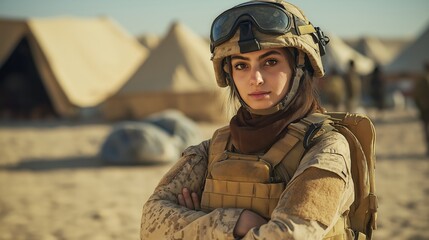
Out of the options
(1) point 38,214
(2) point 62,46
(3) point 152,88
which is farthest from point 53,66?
(1) point 38,214

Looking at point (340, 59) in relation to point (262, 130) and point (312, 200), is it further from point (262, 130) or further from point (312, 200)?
point (312, 200)

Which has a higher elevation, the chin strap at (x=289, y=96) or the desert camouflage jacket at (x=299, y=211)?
the chin strap at (x=289, y=96)

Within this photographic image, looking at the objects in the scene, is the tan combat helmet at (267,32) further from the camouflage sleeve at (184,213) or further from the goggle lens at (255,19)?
the camouflage sleeve at (184,213)

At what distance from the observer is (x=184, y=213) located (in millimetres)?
1796

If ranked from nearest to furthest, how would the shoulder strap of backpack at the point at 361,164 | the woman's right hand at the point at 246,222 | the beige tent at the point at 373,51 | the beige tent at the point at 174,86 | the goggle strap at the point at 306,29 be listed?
1. the woman's right hand at the point at 246,222
2. the shoulder strap of backpack at the point at 361,164
3. the goggle strap at the point at 306,29
4. the beige tent at the point at 174,86
5. the beige tent at the point at 373,51

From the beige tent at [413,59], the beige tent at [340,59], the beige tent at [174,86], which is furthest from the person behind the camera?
the beige tent at [340,59]

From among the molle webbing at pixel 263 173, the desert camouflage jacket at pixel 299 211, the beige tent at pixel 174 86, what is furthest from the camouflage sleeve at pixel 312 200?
the beige tent at pixel 174 86

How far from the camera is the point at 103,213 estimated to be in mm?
5344

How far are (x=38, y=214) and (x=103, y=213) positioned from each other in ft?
2.41

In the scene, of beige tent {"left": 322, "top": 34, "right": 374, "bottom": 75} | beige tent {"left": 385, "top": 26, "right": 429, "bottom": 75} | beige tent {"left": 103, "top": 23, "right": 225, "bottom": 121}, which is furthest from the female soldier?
beige tent {"left": 385, "top": 26, "right": 429, "bottom": 75}

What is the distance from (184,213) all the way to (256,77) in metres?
0.57

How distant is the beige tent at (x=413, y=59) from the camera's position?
21.8 metres

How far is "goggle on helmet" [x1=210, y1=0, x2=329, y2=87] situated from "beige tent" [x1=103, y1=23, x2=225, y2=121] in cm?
1221

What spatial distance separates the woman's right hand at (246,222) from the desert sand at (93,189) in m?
3.08
